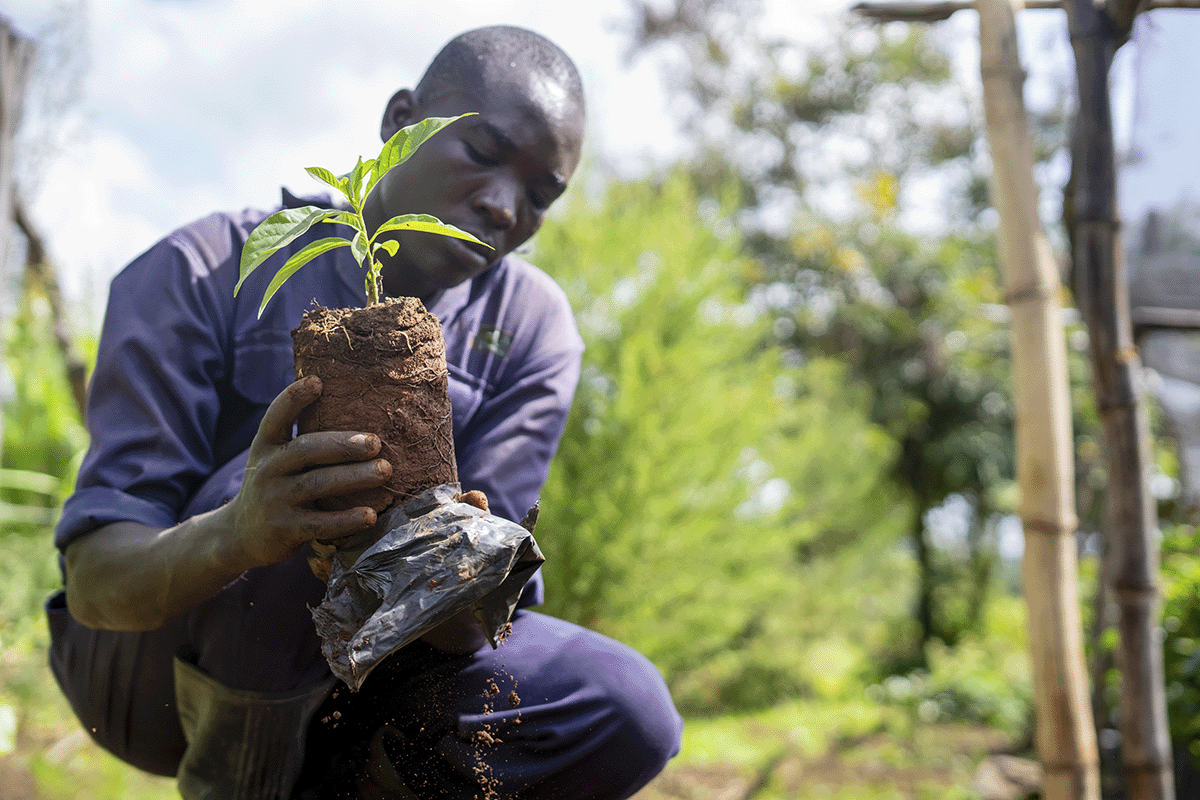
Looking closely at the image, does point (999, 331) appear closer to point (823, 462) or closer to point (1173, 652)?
point (823, 462)

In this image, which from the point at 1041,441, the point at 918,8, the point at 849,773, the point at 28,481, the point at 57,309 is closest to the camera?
the point at 1041,441

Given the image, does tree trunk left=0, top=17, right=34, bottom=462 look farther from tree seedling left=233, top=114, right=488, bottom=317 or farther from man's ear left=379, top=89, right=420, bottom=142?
tree seedling left=233, top=114, right=488, bottom=317

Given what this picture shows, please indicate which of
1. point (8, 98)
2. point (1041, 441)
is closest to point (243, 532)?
point (1041, 441)

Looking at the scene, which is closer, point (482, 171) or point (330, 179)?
point (330, 179)

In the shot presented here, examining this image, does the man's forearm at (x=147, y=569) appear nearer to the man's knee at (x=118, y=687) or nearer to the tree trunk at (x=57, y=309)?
the man's knee at (x=118, y=687)

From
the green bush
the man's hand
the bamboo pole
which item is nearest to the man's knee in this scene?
the man's hand

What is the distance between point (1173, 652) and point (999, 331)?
6233 millimetres

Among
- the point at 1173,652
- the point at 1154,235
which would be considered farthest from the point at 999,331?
the point at 1173,652

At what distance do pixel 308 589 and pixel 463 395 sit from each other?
0.40 meters

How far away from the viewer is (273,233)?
1025 millimetres

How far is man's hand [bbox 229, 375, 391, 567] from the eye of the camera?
951 millimetres

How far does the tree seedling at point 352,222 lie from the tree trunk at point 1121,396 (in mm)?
2572

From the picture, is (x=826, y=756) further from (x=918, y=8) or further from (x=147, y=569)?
(x=147, y=569)

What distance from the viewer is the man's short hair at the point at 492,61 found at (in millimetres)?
1312
